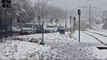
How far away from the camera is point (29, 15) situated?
76.7m

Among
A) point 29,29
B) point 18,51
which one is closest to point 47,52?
point 18,51

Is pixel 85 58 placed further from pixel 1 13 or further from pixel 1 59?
pixel 1 13

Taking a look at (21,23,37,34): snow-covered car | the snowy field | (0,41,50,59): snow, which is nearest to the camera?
the snowy field

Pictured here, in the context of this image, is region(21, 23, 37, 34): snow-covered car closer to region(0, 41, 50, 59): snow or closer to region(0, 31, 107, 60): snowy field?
region(0, 31, 107, 60): snowy field

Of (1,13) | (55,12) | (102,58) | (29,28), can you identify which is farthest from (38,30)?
(55,12)

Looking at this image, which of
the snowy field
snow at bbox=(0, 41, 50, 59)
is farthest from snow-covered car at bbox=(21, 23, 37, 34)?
snow at bbox=(0, 41, 50, 59)

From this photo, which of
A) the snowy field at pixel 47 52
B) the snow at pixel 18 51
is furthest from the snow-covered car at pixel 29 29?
the snow at pixel 18 51

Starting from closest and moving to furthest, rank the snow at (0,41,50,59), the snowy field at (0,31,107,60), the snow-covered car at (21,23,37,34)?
1. the snowy field at (0,31,107,60)
2. the snow at (0,41,50,59)
3. the snow-covered car at (21,23,37,34)

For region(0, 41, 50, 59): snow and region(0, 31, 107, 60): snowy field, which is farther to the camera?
region(0, 41, 50, 59): snow

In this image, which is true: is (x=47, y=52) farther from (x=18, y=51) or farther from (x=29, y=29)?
(x=29, y=29)

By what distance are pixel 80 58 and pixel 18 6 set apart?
45916mm

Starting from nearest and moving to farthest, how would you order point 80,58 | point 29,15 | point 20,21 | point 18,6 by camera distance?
point 80,58 → point 18,6 → point 20,21 → point 29,15

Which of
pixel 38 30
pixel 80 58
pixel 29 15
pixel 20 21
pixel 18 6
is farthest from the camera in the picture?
pixel 29 15

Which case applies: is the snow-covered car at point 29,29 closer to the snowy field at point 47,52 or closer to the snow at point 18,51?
the snowy field at point 47,52
